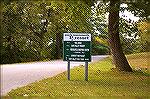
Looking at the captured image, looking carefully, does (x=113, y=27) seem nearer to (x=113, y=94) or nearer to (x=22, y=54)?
(x=113, y=94)

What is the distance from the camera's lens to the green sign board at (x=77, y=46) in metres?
13.7

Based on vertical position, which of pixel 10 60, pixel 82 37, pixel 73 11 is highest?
pixel 73 11

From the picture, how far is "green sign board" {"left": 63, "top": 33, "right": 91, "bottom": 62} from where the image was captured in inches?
539

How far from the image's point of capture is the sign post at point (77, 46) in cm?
1368

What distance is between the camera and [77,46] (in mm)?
13781

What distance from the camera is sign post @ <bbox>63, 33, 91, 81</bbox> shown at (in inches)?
539

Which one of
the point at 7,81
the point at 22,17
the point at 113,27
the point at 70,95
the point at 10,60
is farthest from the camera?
the point at 10,60

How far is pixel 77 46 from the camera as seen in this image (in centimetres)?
1378

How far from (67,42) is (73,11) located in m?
3.29

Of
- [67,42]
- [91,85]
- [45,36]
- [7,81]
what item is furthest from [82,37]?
[45,36]

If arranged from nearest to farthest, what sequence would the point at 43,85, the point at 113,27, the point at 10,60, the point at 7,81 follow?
the point at 43,85 → the point at 7,81 → the point at 113,27 → the point at 10,60

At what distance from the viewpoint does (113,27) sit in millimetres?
18078

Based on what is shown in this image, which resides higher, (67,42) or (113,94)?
(67,42)

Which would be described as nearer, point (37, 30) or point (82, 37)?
point (82, 37)
